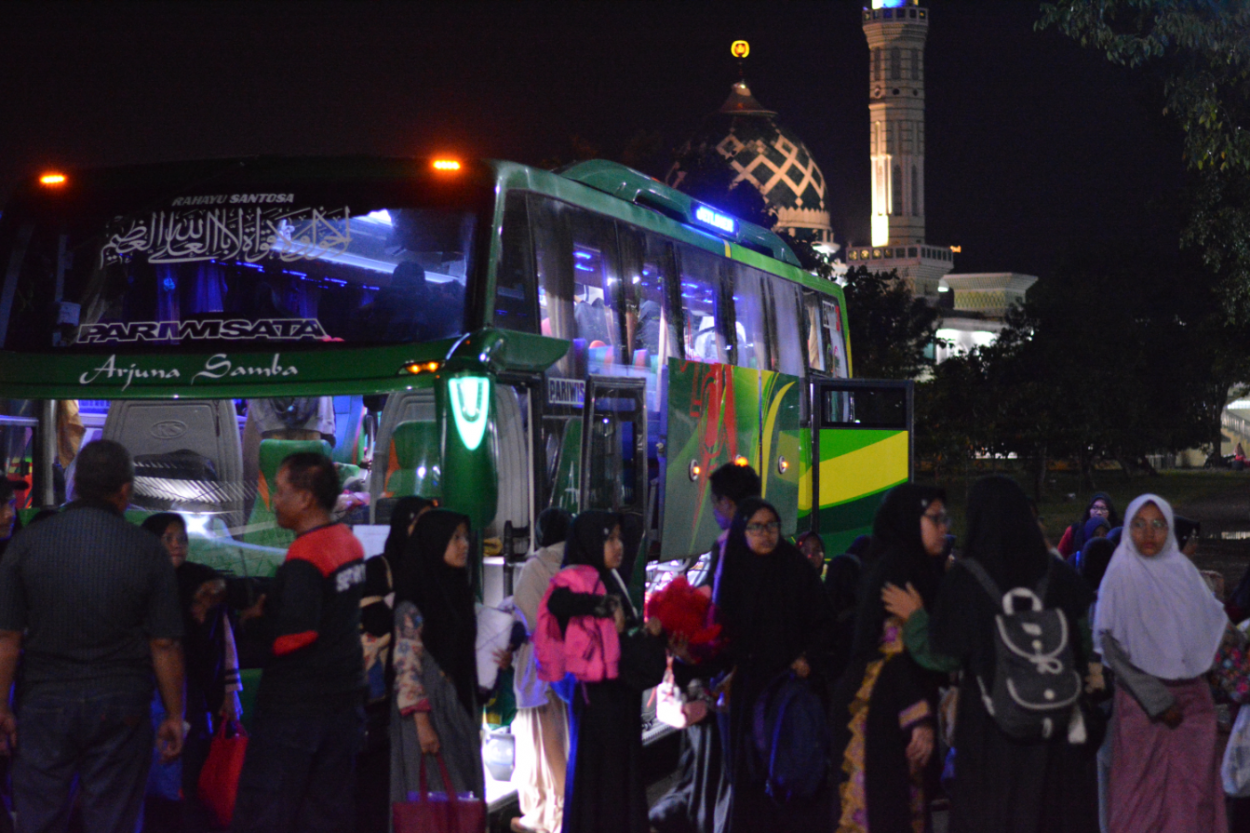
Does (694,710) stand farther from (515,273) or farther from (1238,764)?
(515,273)

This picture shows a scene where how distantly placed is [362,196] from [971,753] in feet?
15.0

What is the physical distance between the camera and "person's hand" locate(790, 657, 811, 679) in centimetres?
597

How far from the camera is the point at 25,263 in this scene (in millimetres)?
8195

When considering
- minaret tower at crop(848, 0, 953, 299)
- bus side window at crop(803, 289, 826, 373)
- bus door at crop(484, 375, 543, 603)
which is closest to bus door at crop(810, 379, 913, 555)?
bus side window at crop(803, 289, 826, 373)

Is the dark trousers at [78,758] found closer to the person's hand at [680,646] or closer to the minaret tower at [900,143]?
the person's hand at [680,646]

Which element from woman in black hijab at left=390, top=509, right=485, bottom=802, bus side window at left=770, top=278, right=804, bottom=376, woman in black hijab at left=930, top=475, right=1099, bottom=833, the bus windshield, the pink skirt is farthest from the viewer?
bus side window at left=770, top=278, right=804, bottom=376

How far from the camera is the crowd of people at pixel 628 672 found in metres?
4.90

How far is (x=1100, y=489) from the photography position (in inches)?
1913

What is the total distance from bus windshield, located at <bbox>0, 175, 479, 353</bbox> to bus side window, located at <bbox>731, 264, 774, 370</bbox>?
4.13 m

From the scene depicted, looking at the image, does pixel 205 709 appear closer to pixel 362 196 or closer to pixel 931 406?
pixel 362 196

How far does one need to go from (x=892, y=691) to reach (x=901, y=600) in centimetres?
38

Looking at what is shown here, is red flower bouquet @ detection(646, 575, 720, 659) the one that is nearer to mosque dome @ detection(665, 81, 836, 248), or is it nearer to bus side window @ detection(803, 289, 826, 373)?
bus side window @ detection(803, 289, 826, 373)

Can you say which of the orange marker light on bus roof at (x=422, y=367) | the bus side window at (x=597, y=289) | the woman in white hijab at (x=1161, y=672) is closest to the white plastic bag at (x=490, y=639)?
the orange marker light on bus roof at (x=422, y=367)

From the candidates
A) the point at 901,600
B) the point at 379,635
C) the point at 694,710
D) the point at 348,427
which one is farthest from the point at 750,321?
the point at 901,600
